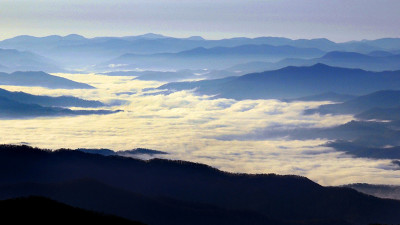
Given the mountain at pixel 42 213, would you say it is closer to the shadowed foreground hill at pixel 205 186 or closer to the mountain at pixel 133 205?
the mountain at pixel 133 205

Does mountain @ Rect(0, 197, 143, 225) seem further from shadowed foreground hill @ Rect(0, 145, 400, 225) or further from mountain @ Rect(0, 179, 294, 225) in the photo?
shadowed foreground hill @ Rect(0, 145, 400, 225)

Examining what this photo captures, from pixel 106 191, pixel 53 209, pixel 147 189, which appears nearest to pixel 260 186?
pixel 147 189

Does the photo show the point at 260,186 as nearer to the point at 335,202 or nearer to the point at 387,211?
the point at 335,202

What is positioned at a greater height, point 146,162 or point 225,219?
point 146,162

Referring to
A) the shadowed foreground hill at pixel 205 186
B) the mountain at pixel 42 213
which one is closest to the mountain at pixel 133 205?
the shadowed foreground hill at pixel 205 186

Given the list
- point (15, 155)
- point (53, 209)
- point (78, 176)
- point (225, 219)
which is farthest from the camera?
point (15, 155)

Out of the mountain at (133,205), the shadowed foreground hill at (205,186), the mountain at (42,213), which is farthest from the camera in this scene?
the shadowed foreground hill at (205,186)
